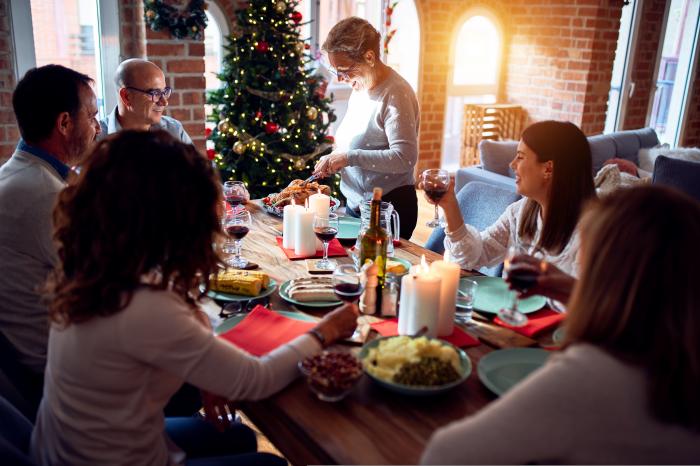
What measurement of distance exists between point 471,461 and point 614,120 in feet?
21.7

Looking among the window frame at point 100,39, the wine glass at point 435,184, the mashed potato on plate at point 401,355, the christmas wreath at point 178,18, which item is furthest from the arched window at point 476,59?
the mashed potato on plate at point 401,355

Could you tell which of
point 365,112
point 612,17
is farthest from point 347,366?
point 612,17

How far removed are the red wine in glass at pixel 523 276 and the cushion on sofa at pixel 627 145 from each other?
4.01 m

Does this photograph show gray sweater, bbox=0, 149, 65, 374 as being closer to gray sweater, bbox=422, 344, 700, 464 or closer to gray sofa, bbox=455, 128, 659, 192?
gray sweater, bbox=422, 344, 700, 464

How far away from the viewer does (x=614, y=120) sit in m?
6.68

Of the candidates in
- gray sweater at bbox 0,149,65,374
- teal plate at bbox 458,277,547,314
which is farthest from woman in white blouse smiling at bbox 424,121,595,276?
gray sweater at bbox 0,149,65,374

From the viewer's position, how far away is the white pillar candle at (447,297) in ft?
4.81

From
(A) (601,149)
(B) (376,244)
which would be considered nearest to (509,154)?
(A) (601,149)

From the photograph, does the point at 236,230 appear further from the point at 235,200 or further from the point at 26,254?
the point at 26,254

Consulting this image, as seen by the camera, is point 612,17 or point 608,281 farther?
point 612,17

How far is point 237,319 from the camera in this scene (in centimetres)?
150

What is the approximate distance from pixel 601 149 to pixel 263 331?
13.3 feet

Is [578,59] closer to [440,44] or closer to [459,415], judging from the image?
[440,44]

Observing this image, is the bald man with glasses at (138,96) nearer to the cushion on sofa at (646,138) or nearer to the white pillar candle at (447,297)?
the white pillar candle at (447,297)
